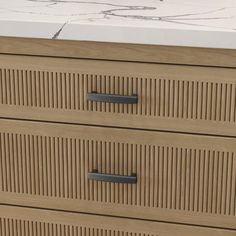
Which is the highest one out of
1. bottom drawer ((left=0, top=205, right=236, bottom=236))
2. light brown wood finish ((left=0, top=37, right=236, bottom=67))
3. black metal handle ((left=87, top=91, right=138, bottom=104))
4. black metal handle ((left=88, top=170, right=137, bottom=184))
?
light brown wood finish ((left=0, top=37, right=236, bottom=67))

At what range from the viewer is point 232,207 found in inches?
55.4

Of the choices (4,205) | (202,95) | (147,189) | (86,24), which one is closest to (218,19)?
(202,95)

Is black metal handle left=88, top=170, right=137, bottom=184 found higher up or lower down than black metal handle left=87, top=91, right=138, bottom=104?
lower down

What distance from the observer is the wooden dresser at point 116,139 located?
133 cm

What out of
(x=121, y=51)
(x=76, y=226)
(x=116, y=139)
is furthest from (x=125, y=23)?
(x=76, y=226)

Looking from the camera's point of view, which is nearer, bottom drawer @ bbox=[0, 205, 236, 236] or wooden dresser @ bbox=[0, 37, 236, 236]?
wooden dresser @ bbox=[0, 37, 236, 236]

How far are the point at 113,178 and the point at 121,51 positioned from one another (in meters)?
0.29

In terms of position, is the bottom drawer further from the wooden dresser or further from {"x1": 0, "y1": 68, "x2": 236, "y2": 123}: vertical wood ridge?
{"x1": 0, "y1": 68, "x2": 236, "y2": 123}: vertical wood ridge

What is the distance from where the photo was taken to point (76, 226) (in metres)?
1.49

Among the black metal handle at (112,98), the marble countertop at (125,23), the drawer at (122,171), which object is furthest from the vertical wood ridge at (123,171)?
the marble countertop at (125,23)

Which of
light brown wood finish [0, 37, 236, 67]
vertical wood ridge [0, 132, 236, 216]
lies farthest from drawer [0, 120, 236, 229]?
light brown wood finish [0, 37, 236, 67]

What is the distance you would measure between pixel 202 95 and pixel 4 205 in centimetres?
54

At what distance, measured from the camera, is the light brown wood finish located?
129 centimetres

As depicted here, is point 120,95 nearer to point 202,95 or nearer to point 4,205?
point 202,95
